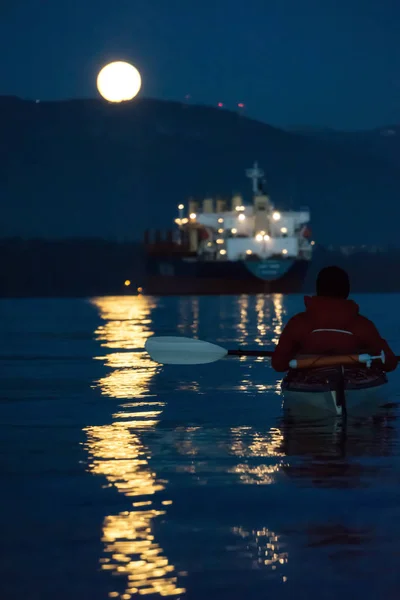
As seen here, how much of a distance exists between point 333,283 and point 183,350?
3.49m

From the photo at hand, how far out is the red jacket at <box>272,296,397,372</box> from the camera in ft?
46.1

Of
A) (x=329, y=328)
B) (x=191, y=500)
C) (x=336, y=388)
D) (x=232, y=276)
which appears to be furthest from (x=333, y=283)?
(x=232, y=276)

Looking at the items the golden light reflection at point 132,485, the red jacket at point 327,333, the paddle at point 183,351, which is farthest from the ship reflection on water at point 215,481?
the red jacket at point 327,333

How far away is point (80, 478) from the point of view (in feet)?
35.2

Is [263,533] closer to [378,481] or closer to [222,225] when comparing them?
[378,481]

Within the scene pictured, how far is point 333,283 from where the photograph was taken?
14078 millimetres

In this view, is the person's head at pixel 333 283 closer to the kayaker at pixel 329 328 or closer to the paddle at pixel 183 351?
the kayaker at pixel 329 328

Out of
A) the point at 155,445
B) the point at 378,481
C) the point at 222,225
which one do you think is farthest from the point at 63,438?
the point at 222,225

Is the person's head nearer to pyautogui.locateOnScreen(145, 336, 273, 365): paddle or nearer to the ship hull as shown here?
pyautogui.locateOnScreen(145, 336, 273, 365): paddle

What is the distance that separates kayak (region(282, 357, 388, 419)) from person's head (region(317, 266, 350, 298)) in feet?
2.34

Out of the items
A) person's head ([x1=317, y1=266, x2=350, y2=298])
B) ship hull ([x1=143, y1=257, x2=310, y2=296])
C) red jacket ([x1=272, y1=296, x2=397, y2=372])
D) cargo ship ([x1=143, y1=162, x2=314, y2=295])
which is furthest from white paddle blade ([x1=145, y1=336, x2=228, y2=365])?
ship hull ([x1=143, y1=257, x2=310, y2=296])

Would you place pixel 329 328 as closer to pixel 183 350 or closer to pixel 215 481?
pixel 183 350

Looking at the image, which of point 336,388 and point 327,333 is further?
point 336,388

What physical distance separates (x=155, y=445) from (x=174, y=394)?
6547mm
